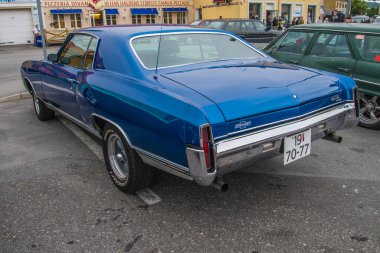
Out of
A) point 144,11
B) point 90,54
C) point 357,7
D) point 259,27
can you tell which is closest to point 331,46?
point 90,54

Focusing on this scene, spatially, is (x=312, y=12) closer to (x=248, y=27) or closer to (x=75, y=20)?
(x=75, y=20)

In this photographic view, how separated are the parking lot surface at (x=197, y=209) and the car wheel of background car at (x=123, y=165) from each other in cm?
13

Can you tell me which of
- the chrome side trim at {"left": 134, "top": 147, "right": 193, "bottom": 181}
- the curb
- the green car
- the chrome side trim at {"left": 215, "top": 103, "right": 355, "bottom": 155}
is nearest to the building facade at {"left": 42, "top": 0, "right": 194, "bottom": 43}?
the curb

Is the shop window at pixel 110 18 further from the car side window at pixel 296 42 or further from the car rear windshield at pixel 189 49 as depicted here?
the car rear windshield at pixel 189 49

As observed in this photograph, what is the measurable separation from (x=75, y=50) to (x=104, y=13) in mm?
30530

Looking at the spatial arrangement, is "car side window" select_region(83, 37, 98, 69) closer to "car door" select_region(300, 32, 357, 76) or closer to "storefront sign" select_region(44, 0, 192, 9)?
"car door" select_region(300, 32, 357, 76)

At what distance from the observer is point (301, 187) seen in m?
3.58

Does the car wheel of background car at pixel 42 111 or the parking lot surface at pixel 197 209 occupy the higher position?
the car wheel of background car at pixel 42 111

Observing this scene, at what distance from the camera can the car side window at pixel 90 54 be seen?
3.96 metres

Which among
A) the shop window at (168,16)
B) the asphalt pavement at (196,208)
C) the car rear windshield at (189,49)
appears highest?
the shop window at (168,16)

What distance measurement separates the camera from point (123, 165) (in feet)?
11.8

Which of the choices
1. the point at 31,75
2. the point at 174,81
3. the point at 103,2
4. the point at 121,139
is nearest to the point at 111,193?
the point at 121,139

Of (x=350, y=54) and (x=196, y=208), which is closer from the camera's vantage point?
(x=196, y=208)

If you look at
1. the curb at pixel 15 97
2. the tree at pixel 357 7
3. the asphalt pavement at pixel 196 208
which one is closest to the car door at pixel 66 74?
the asphalt pavement at pixel 196 208
